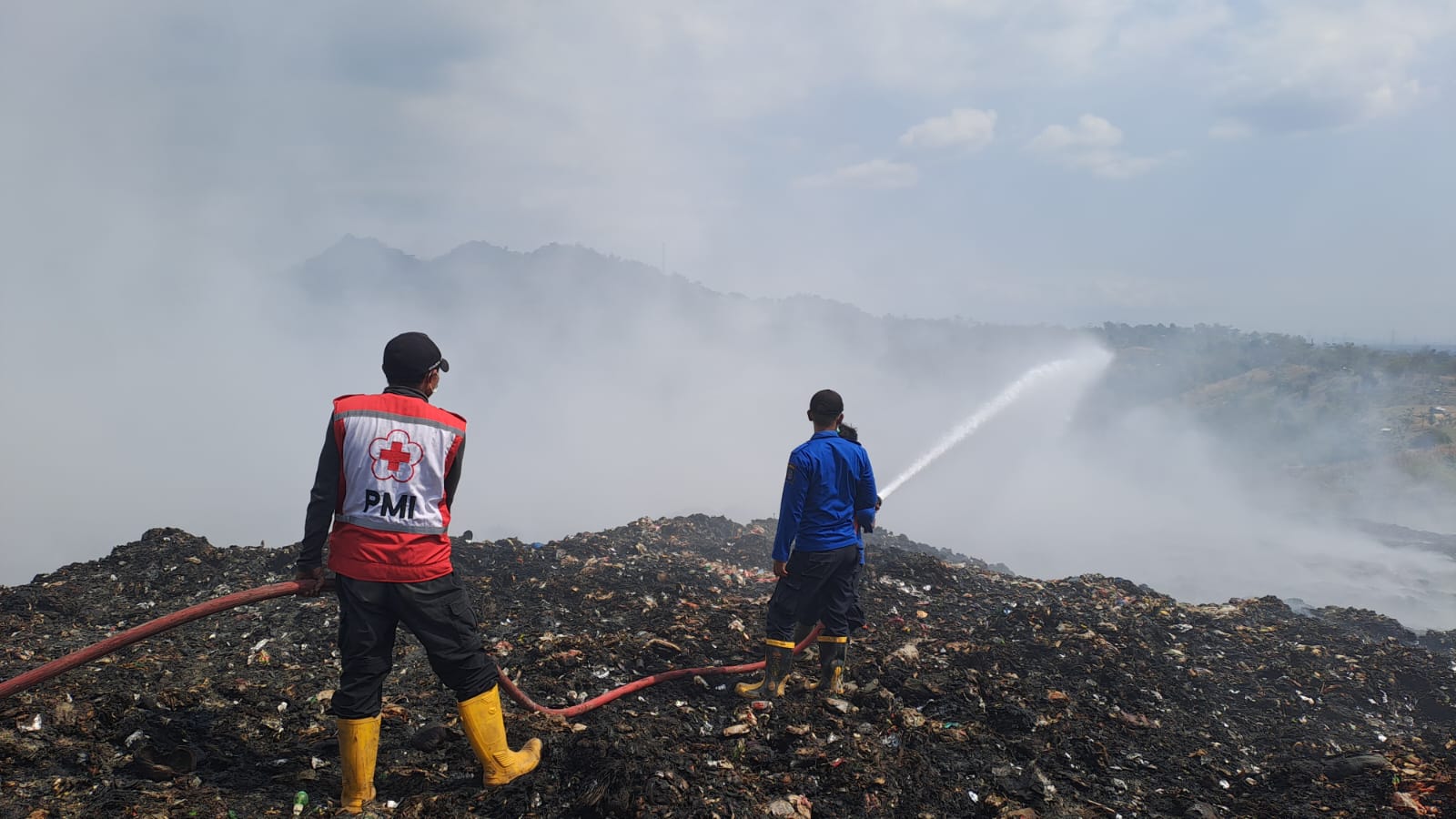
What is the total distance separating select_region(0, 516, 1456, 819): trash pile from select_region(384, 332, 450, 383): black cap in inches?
82.8

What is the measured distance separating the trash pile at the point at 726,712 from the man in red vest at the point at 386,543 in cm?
64

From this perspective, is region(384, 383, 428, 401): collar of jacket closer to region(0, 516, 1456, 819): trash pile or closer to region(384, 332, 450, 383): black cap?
region(384, 332, 450, 383): black cap

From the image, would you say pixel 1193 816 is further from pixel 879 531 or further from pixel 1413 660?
pixel 879 531

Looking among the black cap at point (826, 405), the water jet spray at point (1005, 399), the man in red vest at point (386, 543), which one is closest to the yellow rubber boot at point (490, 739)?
the man in red vest at point (386, 543)

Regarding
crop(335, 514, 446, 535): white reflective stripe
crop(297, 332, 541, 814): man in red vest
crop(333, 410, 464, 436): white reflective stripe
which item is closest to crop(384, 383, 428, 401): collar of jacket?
crop(297, 332, 541, 814): man in red vest

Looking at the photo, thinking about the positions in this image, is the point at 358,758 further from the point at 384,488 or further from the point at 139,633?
the point at 384,488

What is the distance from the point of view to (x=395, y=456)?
3428 millimetres

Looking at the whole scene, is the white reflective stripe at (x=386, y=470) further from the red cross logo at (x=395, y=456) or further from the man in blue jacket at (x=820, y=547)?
the man in blue jacket at (x=820, y=547)

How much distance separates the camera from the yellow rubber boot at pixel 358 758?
137 inches

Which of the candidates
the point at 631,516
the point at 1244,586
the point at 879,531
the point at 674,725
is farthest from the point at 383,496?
the point at 631,516

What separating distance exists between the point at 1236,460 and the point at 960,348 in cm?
1258

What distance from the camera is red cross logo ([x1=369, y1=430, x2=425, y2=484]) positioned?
340 centimetres

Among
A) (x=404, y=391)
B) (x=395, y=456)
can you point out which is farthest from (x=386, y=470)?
(x=404, y=391)

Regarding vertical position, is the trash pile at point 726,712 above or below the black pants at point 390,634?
below
